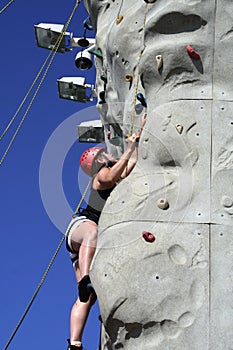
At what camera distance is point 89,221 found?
538 centimetres

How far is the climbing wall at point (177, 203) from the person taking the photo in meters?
4.35

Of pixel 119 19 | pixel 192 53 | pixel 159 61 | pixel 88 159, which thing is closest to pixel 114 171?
pixel 88 159

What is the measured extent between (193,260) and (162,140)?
3.04 feet

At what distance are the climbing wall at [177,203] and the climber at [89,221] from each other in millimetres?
180

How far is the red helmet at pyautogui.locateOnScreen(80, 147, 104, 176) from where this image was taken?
549 centimetres

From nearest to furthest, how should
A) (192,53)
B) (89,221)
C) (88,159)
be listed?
(192,53) < (89,221) < (88,159)

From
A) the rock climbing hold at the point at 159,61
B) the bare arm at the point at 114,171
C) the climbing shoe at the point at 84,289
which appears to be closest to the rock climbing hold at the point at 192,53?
the rock climbing hold at the point at 159,61

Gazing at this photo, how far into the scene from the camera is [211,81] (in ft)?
16.2

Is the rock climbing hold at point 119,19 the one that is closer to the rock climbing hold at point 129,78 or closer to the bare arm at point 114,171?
the rock climbing hold at point 129,78

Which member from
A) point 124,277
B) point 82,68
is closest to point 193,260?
point 124,277

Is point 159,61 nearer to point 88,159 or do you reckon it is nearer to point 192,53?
point 192,53

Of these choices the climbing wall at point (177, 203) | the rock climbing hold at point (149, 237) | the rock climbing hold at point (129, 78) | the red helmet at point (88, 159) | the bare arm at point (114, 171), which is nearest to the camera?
the climbing wall at point (177, 203)

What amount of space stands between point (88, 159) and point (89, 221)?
1.70ft

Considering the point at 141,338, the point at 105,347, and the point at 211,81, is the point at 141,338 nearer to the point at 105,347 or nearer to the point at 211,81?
the point at 105,347
